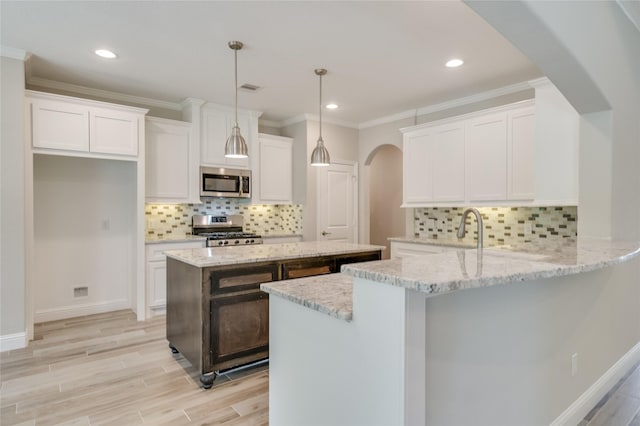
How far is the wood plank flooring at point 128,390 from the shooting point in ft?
7.13

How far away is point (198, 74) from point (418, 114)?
2.97m

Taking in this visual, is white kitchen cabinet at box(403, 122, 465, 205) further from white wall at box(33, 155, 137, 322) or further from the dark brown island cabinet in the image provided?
white wall at box(33, 155, 137, 322)

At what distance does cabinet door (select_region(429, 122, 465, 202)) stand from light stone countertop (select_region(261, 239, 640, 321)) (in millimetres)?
2443

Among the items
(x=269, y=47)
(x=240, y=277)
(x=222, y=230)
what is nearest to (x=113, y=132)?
(x=222, y=230)

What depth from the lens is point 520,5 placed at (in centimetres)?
162

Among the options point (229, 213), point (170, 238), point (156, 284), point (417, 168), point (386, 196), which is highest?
point (417, 168)

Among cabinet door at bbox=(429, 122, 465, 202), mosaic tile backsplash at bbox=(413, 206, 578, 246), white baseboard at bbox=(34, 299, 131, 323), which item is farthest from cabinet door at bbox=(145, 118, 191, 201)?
mosaic tile backsplash at bbox=(413, 206, 578, 246)

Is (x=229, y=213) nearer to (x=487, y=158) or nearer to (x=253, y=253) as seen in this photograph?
(x=253, y=253)

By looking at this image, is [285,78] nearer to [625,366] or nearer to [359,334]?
[359,334]

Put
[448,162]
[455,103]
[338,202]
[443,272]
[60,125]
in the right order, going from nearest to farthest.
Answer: [443,272] < [60,125] < [448,162] < [455,103] < [338,202]

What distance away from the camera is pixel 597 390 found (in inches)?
89.3

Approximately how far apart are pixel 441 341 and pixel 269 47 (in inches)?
110

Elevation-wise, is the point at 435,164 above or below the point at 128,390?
above

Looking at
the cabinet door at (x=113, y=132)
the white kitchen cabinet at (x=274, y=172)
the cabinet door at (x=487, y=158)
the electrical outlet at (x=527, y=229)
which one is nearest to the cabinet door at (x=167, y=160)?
the cabinet door at (x=113, y=132)
